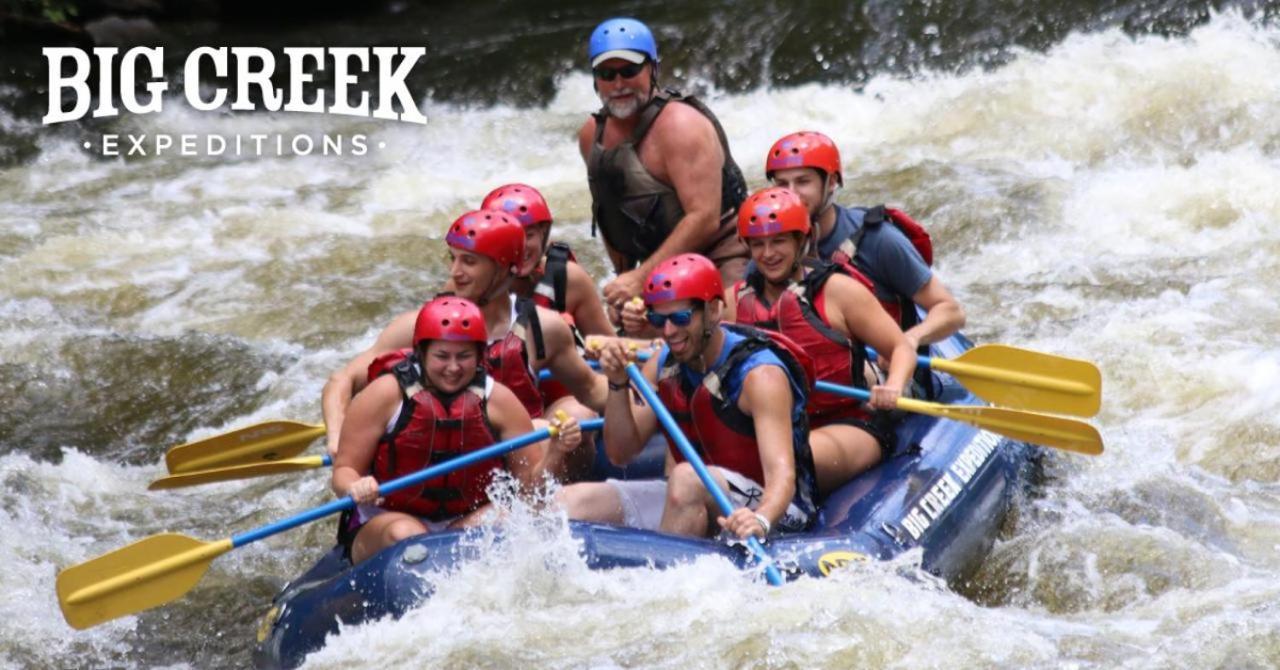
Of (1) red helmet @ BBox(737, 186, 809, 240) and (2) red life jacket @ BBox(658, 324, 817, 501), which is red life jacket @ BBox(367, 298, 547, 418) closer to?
(2) red life jacket @ BBox(658, 324, 817, 501)

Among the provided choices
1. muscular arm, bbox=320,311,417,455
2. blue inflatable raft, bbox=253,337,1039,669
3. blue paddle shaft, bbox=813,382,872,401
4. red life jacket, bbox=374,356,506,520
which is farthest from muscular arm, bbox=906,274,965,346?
muscular arm, bbox=320,311,417,455

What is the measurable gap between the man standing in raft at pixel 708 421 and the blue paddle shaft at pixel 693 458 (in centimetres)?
4

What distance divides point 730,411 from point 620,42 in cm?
156

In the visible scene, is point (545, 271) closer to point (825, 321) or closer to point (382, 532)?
point (825, 321)

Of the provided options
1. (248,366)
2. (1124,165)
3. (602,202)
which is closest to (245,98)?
(248,366)

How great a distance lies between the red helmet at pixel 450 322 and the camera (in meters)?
5.32

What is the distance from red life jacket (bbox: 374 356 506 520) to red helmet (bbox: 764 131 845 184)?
4.52 ft

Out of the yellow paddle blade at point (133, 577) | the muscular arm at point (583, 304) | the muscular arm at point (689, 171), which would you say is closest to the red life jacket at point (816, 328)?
the muscular arm at point (689, 171)

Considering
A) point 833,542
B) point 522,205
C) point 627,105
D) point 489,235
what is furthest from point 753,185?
point 833,542

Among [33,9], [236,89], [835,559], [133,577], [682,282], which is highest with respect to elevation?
[33,9]

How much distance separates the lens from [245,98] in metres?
12.9

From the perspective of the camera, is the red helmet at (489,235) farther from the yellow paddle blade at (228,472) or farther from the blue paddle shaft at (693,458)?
the yellow paddle blade at (228,472)

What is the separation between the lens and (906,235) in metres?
6.58

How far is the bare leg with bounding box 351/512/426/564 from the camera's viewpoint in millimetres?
5453
